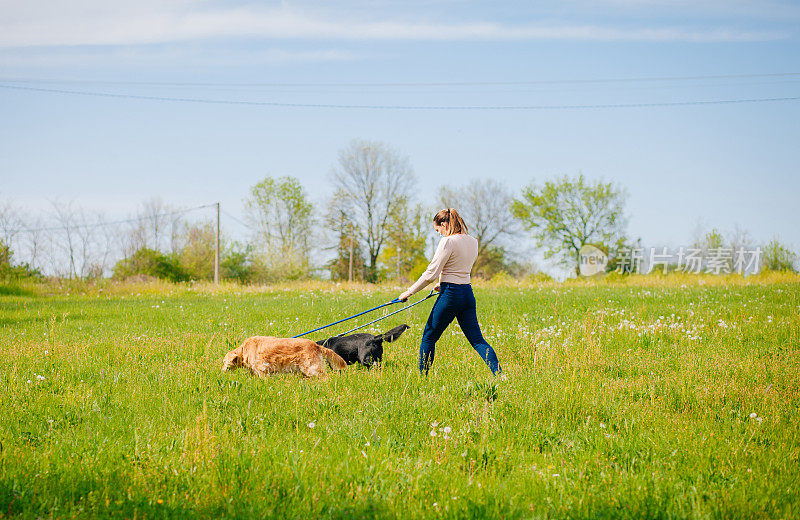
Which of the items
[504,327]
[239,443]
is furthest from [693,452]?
[504,327]

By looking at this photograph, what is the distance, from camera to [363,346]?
24.9 ft

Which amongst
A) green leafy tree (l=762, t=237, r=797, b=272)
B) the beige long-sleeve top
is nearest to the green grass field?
the beige long-sleeve top

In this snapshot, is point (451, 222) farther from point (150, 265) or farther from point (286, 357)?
point (150, 265)

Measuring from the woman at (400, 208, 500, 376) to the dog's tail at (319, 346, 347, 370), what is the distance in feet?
3.64

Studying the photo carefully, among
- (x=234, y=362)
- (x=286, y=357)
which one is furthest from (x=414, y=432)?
(x=234, y=362)

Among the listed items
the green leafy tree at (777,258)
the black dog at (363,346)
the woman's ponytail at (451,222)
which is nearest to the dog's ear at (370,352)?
the black dog at (363,346)

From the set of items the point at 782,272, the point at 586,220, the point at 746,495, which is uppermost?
the point at 586,220

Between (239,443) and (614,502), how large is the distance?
2940 mm

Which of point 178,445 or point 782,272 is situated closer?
point 178,445

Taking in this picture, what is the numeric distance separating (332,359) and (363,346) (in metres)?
0.46

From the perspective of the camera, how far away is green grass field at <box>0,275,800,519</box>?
3754 millimetres

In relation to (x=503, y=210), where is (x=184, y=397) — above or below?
below

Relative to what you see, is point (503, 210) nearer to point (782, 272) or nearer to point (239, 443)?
point (782, 272)

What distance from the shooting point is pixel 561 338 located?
9891 millimetres
